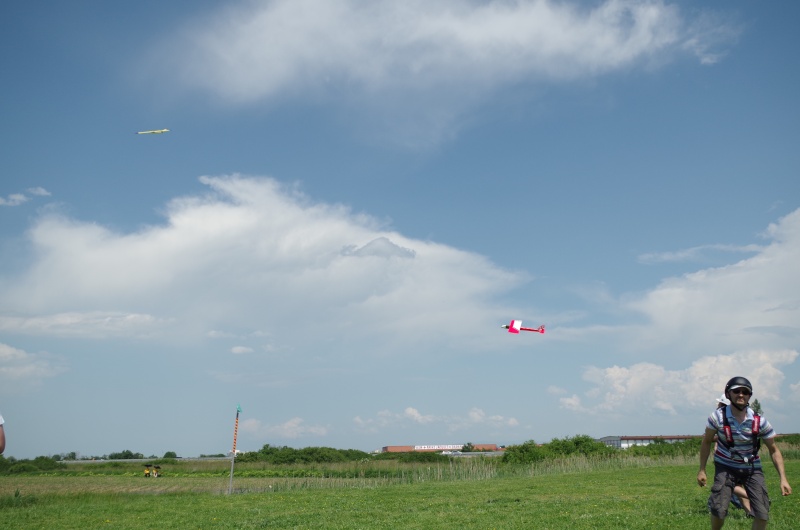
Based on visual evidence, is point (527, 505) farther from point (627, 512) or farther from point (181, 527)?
point (181, 527)

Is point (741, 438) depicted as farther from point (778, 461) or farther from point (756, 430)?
point (778, 461)

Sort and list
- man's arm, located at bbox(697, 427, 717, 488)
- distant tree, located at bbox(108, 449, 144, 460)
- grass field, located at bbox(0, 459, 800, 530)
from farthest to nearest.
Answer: distant tree, located at bbox(108, 449, 144, 460) → grass field, located at bbox(0, 459, 800, 530) → man's arm, located at bbox(697, 427, 717, 488)

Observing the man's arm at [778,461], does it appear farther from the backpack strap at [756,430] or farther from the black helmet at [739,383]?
the black helmet at [739,383]

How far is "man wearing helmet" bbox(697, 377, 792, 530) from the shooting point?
8325 mm

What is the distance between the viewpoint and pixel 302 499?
2602 cm

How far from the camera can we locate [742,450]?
8414 millimetres

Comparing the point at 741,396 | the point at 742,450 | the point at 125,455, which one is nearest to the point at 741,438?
the point at 742,450

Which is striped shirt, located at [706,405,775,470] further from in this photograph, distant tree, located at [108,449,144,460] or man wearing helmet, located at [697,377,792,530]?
distant tree, located at [108,449,144,460]

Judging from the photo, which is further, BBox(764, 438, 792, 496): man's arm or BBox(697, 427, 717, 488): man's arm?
BBox(697, 427, 717, 488): man's arm

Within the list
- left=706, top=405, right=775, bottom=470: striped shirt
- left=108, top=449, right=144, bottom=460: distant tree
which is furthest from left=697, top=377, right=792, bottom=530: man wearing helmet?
left=108, top=449, right=144, bottom=460: distant tree

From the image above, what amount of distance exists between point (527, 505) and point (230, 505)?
37.1 feet

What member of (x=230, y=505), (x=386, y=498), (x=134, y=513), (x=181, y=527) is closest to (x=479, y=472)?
(x=386, y=498)

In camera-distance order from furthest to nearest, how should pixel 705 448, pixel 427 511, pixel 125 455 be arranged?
pixel 125 455
pixel 427 511
pixel 705 448

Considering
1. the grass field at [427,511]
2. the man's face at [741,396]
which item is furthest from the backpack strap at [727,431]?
the grass field at [427,511]
